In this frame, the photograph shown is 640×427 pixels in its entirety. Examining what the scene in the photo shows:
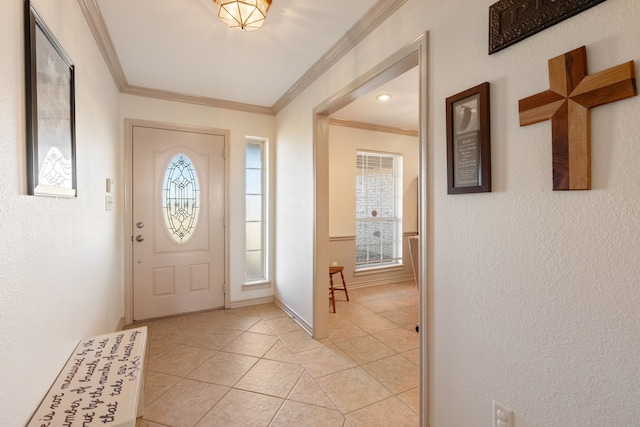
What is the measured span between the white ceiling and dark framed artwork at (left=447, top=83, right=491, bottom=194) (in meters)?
0.97

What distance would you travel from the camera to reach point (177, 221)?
11.1 ft

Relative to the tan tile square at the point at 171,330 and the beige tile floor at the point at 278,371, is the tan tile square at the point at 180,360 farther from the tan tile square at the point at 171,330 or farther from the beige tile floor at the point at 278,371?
the tan tile square at the point at 171,330

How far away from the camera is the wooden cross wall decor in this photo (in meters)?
0.92

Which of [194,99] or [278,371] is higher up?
[194,99]

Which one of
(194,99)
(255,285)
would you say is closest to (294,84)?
(194,99)

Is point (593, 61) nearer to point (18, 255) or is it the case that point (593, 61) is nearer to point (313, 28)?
point (313, 28)

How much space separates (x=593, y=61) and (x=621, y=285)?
719 millimetres

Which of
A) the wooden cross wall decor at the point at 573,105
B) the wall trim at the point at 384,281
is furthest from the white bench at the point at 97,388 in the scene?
the wall trim at the point at 384,281

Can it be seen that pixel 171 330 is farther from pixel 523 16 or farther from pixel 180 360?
pixel 523 16

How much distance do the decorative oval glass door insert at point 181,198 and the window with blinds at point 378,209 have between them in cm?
240

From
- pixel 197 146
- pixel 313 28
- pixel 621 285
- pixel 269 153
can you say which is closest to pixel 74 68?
pixel 313 28

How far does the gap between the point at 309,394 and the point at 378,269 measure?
291 cm

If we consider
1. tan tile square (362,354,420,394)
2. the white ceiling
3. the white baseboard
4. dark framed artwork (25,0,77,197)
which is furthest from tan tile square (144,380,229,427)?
the white ceiling

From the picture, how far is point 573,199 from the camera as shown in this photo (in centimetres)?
101
